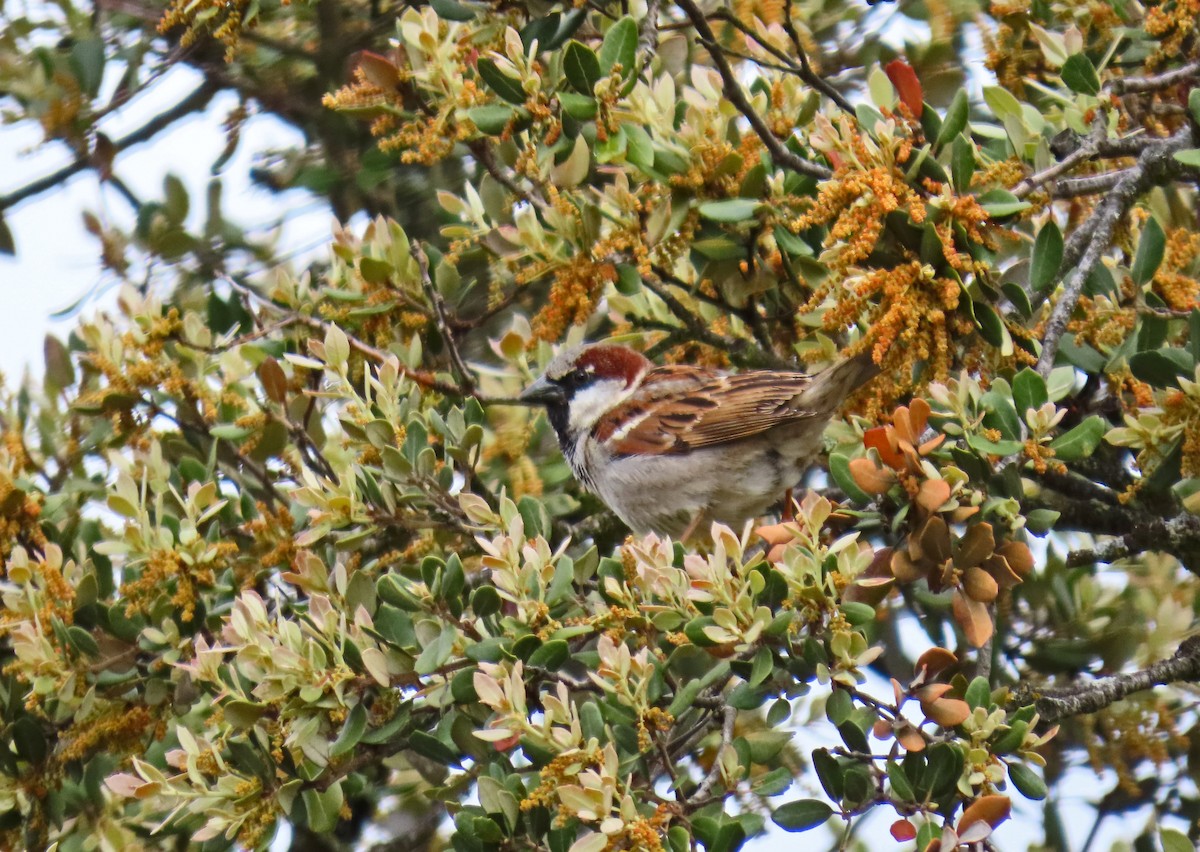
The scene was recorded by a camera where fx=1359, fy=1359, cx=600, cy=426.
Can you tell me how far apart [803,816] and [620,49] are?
130cm

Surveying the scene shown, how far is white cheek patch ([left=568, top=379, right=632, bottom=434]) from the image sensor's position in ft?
11.0

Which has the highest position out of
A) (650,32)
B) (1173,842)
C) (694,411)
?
(650,32)

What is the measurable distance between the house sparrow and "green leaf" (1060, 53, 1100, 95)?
3.01ft

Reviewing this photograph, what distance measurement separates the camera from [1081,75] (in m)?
2.35

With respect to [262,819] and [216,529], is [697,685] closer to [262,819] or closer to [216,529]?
[262,819]

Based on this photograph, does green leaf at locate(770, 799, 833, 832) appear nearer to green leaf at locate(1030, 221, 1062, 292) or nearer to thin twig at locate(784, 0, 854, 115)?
green leaf at locate(1030, 221, 1062, 292)

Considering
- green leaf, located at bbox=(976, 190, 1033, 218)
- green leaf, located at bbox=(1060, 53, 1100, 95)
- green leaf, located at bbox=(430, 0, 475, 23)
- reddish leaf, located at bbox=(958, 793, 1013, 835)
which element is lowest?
reddish leaf, located at bbox=(958, 793, 1013, 835)

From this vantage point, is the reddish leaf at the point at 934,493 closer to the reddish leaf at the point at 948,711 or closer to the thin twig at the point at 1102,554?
the reddish leaf at the point at 948,711

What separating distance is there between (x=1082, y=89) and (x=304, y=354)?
169 cm

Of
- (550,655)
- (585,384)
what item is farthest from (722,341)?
(550,655)

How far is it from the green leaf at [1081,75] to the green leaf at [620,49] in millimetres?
751

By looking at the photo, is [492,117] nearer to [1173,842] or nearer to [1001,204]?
[1001,204]

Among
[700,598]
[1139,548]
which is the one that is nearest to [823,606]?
[700,598]

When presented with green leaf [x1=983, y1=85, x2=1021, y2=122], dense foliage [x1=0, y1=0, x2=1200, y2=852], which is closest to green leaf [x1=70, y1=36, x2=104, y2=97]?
dense foliage [x1=0, y1=0, x2=1200, y2=852]
